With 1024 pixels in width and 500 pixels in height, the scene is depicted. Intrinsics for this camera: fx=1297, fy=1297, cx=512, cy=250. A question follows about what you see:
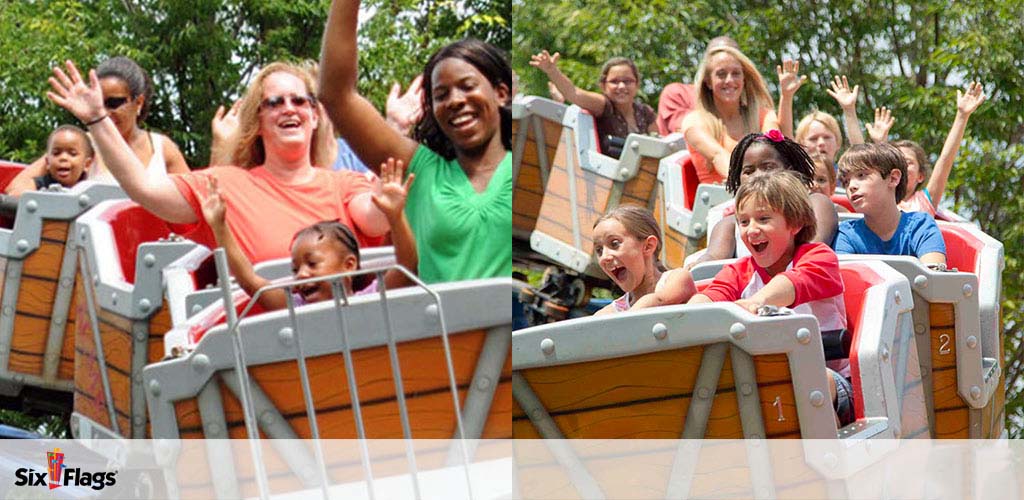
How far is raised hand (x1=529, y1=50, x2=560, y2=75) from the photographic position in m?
1.11

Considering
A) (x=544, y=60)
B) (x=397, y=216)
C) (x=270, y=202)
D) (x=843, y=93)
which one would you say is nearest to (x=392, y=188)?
(x=397, y=216)

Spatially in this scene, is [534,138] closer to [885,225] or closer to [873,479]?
[885,225]

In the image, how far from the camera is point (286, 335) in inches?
30.5

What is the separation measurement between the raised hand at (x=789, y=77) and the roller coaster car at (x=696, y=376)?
1.01ft

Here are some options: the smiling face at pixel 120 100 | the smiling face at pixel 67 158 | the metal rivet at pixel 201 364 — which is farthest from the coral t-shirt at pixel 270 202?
the smiling face at pixel 67 158

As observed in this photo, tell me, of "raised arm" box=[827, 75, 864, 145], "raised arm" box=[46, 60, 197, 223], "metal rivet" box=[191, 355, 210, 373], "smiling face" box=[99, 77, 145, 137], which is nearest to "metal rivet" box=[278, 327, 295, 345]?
"metal rivet" box=[191, 355, 210, 373]

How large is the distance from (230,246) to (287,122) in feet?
0.34

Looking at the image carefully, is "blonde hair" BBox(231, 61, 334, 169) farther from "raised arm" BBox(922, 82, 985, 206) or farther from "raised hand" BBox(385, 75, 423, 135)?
"raised arm" BBox(922, 82, 985, 206)

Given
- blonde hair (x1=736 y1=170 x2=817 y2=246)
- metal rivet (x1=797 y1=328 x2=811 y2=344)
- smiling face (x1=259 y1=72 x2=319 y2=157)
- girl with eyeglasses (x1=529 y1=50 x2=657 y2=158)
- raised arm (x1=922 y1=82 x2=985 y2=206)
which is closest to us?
metal rivet (x1=797 y1=328 x2=811 y2=344)

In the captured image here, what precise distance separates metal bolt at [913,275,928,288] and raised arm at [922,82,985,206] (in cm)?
18

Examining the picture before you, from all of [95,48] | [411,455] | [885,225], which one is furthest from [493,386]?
[95,48]

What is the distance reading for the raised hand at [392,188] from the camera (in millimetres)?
809

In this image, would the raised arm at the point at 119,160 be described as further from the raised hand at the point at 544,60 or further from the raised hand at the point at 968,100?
the raised hand at the point at 968,100

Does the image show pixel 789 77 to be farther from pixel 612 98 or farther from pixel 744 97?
pixel 612 98
